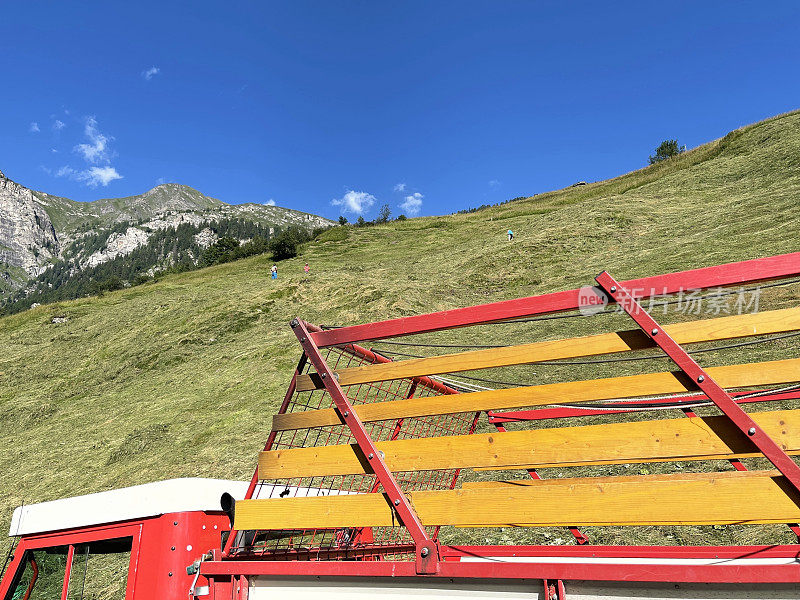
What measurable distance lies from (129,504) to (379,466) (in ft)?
6.88

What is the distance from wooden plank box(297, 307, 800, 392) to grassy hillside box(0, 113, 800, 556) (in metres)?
9.33

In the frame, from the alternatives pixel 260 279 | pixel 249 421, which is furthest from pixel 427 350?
pixel 260 279

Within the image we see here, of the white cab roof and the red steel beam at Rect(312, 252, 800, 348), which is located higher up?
the red steel beam at Rect(312, 252, 800, 348)

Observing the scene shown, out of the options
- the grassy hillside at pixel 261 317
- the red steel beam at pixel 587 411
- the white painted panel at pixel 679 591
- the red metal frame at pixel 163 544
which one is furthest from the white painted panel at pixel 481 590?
the grassy hillside at pixel 261 317

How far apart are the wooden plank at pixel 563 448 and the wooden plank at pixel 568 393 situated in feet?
0.55

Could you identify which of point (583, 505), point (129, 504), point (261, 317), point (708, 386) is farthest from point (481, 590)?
point (261, 317)

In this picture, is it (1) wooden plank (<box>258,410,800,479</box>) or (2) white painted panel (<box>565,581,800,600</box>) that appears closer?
(2) white painted panel (<box>565,581,800,600</box>)

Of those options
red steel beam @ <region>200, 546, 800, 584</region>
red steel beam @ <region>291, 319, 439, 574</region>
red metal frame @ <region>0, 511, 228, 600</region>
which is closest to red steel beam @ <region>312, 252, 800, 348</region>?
red steel beam @ <region>291, 319, 439, 574</region>

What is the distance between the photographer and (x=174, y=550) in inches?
140

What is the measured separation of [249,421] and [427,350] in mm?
7184

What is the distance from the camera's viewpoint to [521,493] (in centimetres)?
269

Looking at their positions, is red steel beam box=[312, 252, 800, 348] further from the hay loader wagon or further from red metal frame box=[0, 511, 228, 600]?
red metal frame box=[0, 511, 228, 600]

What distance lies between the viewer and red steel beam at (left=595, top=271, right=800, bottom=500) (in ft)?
7.39

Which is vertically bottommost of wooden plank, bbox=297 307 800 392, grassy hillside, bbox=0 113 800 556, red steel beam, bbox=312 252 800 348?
wooden plank, bbox=297 307 800 392
